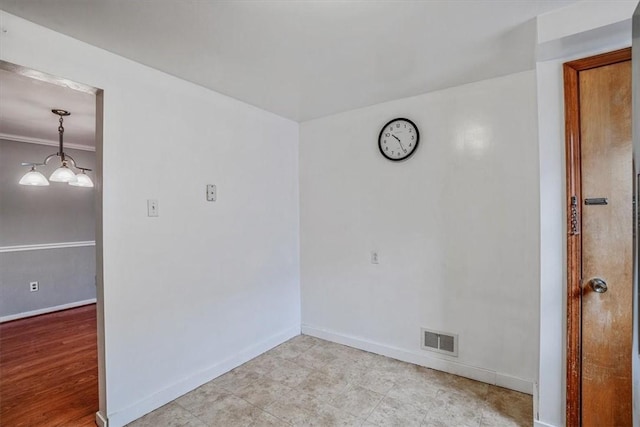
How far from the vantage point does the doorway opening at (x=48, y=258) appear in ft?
6.81

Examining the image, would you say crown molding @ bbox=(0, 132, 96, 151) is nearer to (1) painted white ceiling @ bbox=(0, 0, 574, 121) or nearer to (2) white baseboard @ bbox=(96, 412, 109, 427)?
(1) painted white ceiling @ bbox=(0, 0, 574, 121)

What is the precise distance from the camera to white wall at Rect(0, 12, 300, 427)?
6.11 feet

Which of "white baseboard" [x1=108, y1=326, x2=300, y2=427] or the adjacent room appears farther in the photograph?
"white baseboard" [x1=108, y1=326, x2=300, y2=427]

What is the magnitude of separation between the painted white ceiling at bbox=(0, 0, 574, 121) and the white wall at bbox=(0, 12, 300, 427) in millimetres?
179

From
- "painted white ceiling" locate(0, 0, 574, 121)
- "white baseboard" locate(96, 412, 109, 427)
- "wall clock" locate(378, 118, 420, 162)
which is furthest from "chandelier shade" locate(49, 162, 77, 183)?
"wall clock" locate(378, 118, 420, 162)

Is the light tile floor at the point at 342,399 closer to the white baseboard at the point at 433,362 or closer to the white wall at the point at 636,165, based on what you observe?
the white baseboard at the point at 433,362

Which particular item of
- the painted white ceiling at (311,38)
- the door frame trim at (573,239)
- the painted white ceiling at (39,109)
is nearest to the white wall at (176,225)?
the painted white ceiling at (311,38)

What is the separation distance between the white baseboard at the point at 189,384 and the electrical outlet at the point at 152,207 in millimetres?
1229

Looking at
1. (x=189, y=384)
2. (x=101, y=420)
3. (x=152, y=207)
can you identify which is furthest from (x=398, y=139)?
(x=101, y=420)

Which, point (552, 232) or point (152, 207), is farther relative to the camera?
point (152, 207)

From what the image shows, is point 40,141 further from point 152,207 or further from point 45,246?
point 152,207

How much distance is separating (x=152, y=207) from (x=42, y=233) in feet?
11.2

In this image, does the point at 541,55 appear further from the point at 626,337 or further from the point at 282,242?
the point at 282,242

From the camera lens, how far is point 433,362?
2525 millimetres
